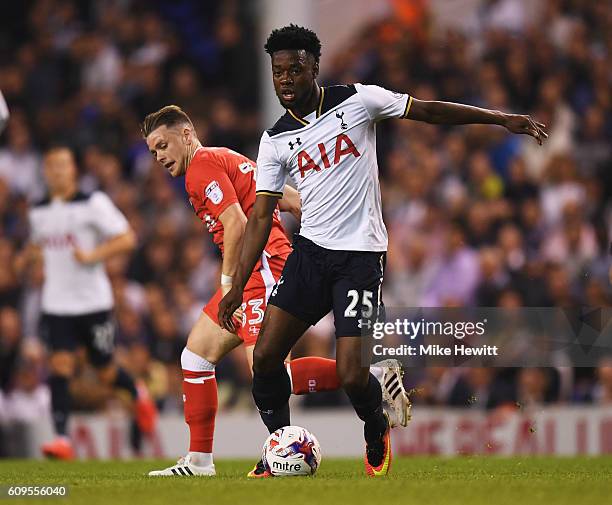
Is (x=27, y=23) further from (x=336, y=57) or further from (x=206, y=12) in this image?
(x=336, y=57)

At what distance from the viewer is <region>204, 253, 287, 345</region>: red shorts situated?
7699 millimetres

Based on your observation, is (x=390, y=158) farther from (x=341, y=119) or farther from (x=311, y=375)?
(x=341, y=119)

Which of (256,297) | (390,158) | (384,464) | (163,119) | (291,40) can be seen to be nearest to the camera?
(291,40)

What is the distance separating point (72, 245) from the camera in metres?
11.8

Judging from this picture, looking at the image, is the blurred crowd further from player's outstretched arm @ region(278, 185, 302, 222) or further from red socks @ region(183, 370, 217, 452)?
red socks @ region(183, 370, 217, 452)

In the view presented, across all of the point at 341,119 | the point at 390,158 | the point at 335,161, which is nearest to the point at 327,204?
the point at 335,161

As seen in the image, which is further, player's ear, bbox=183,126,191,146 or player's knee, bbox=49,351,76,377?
player's knee, bbox=49,351,76,377

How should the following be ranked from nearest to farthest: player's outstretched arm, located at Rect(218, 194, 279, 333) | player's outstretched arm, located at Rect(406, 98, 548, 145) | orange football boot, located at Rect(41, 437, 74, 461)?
1. player's outstretched arm, located at Rect(406, 98, 548, 145)
2. player's outstretched arm, located at Rect(218, 194, 279, 333)
3. orange football boot, located at Rect(41, 437, 74, 461)

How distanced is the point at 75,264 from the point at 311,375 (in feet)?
14.3

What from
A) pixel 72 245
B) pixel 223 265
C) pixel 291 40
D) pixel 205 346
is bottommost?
pixel 205 346

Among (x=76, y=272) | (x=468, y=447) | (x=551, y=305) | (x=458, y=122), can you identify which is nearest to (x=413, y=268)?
(x=551, y=305)

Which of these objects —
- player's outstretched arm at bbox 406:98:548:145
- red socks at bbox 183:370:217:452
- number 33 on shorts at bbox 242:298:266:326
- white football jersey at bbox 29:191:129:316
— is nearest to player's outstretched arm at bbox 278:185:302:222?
number 33 on shorts at bbox 242:298:266:326

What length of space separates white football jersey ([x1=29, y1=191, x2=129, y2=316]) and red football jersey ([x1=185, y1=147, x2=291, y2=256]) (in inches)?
150
